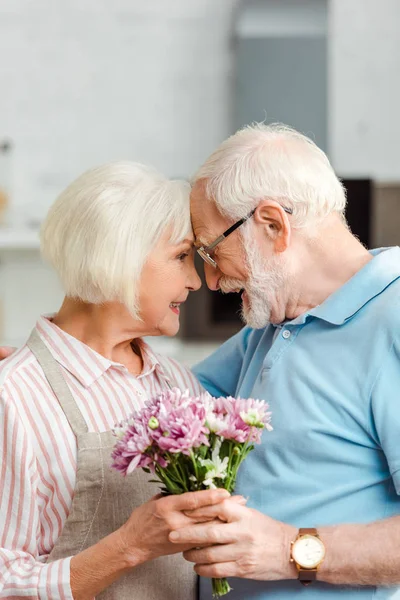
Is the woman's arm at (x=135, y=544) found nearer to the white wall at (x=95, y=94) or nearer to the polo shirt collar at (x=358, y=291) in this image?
the polo shirt collar at (x=358, y=291)

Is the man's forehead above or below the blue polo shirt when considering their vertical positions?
above

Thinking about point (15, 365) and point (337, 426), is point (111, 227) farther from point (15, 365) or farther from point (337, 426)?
point (337, 426)

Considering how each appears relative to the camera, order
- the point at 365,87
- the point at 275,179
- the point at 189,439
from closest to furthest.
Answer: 1. the point at 189,439
2. the point at 275,179
3. the point at 365,87

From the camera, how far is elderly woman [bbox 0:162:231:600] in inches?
63.1

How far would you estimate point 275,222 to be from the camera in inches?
69.5

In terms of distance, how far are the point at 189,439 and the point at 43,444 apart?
0.41 m

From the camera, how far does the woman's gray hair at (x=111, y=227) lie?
1798mm

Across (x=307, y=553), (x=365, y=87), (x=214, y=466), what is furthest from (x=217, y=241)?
(x=365, y=87)

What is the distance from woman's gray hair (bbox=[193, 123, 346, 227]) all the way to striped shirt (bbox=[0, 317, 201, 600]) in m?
0.43

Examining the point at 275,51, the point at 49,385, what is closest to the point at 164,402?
the point at 49,385

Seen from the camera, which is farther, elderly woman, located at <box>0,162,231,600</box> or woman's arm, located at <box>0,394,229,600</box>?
elderly woman, located at <box>0,162,231,600</box>

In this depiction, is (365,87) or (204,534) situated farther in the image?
(365,87)

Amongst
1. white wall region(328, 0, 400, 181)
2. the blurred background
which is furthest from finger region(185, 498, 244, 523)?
white wall region(328, 0, 400, 181)

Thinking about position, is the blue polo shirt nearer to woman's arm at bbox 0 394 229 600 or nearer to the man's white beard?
the man's white beard
